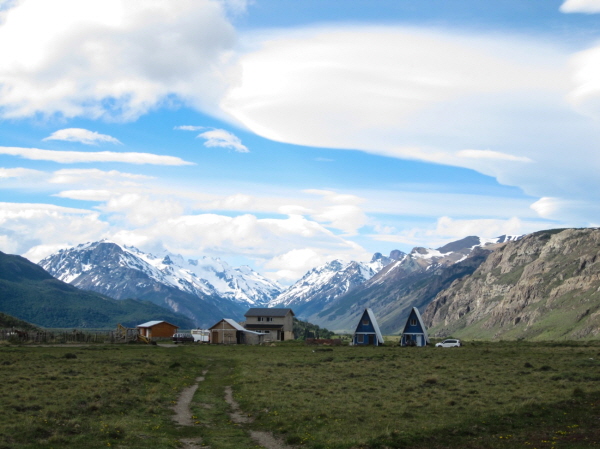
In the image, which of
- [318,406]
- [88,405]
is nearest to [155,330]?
[88,405]

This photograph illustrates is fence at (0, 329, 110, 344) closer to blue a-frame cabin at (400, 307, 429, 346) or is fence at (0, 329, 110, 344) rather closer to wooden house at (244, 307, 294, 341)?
wooden house at (244, 307, 294, 341)

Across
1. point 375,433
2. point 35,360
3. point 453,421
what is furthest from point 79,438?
point 35,360

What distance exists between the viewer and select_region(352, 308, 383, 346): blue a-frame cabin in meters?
109

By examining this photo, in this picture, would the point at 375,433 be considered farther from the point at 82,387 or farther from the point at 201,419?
the point at 82,387

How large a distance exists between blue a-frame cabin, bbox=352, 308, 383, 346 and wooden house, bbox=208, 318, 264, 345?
94.2ft

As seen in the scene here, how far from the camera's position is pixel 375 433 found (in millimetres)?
26094

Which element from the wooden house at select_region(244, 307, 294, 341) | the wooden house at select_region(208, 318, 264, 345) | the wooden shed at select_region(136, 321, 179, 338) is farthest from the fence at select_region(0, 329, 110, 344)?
the wooden shed at select_region(136, 321, 179, 338)

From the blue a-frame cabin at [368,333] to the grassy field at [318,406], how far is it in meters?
54.4

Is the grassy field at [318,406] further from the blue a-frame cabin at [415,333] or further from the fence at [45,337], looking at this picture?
the blue a-frame cabin at [415,333]

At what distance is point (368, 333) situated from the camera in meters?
109

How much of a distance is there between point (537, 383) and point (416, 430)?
18892mm

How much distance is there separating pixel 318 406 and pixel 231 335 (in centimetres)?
9693

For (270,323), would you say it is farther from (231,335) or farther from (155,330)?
(155,330)

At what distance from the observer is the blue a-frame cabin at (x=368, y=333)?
109 m
